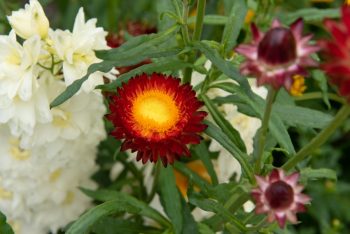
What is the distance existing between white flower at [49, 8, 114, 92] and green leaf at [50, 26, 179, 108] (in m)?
0.04

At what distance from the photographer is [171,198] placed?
128 centimetres

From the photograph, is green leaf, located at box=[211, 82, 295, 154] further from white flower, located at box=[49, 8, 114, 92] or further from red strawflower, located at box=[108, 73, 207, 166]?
white flower, located at box=[49, 8, 114, 92]

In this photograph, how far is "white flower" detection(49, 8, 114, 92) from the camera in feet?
3.77

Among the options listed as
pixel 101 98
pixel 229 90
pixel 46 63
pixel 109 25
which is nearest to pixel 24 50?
pixel 46 63

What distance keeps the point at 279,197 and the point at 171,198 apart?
0.44 m

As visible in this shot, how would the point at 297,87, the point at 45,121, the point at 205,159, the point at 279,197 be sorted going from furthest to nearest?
the point at 297,87 < the point at 205,159 < the point at 45,121 < the point at 279,197

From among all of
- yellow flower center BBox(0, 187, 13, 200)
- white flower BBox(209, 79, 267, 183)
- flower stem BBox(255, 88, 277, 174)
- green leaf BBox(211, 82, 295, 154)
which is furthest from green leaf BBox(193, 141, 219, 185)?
yellow flower center BBox(0, 187, 13, 200)

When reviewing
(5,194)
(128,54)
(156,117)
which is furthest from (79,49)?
(5,194)

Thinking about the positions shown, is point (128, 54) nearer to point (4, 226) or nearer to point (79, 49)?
point (79, 49)

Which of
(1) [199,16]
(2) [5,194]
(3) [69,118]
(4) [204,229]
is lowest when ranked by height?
(4) [204,229]

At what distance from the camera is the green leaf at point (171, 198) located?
124cm

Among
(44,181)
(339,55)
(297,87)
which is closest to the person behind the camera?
(339,55)

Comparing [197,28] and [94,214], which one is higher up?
[197,28]

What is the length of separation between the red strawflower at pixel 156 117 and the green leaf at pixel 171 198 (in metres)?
0.19
